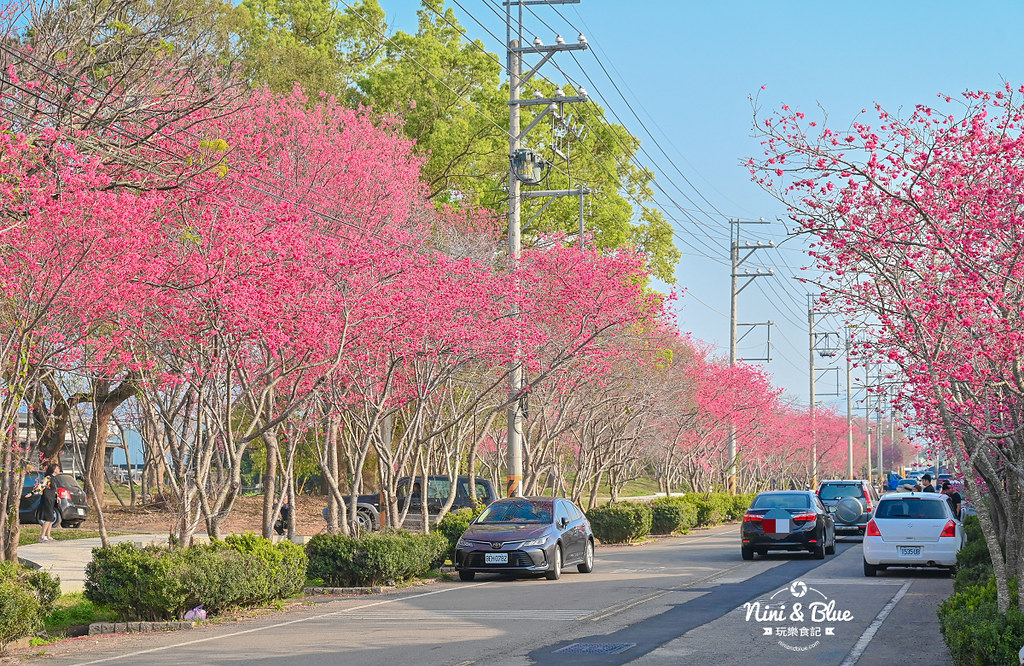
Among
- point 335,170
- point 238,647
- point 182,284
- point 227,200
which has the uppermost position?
point 335,170

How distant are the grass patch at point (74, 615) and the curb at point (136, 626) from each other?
1.45 ft

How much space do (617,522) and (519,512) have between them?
10122mm

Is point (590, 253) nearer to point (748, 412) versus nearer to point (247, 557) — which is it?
point (247, 557)

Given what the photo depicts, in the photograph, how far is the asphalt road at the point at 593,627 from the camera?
37.8 ft

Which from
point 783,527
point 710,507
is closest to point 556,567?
point 783,527

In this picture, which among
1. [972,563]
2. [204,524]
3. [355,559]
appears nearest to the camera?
[972,563]

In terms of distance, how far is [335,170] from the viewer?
84.3ft

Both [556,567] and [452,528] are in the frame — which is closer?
[556,567]

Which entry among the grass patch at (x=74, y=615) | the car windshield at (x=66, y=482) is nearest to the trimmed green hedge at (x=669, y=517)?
the car windshield at (x=66, y=482)

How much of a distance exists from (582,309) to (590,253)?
2800mm

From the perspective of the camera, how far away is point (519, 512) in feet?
69.7

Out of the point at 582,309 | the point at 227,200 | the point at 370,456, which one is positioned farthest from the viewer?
the point at 370,456

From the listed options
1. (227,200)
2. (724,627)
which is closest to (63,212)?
(227,200)

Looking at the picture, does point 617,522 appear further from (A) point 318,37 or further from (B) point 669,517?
(A) point 318,37
